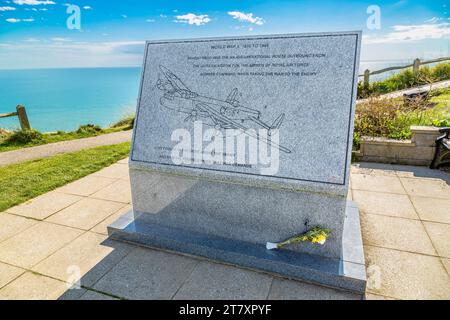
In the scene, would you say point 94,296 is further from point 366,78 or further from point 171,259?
point 366,78

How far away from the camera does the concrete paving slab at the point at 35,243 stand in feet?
11.3

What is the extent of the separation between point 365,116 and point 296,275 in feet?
17.1

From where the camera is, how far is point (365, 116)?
6902mm

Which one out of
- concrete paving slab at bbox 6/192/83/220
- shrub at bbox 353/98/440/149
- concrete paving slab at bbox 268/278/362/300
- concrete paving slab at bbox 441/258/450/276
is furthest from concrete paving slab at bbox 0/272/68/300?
shrub at bbox 353/98/440/149

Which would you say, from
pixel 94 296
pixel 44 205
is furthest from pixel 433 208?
pixel 44 205

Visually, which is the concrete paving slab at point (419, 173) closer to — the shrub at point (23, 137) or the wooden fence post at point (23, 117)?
the shrub at point (23, 137)

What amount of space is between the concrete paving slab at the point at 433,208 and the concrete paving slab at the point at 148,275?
329cm

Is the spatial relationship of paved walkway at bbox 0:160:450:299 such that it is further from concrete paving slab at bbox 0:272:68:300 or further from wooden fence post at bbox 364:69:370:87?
wooden fence post at bbox 364:69:370:87

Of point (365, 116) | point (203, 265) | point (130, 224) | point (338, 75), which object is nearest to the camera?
point (338, 75)

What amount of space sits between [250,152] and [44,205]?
3.72 metres

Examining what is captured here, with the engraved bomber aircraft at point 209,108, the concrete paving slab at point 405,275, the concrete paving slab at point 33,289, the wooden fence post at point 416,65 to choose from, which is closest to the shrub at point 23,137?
the concrete paving slab at point 33,289

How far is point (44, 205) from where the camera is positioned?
4805 mm
